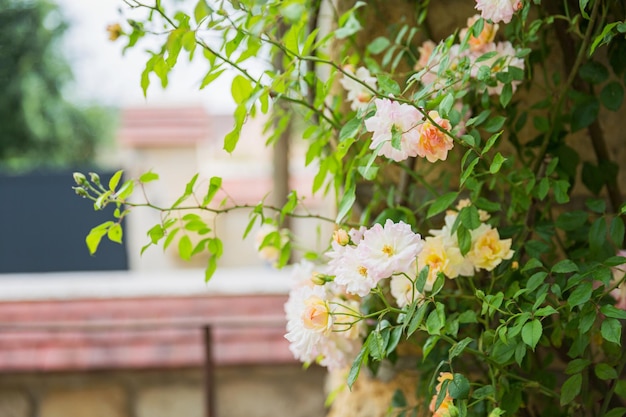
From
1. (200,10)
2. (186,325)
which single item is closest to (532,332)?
(200,10)

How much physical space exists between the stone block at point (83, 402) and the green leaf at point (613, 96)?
1.13 m

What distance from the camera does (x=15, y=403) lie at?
1.59 m

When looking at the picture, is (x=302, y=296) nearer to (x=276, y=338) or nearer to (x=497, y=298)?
(x=497, y=298)

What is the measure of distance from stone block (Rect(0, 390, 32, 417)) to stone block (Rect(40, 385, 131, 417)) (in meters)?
0.04

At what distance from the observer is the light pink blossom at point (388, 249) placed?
721 millimetres

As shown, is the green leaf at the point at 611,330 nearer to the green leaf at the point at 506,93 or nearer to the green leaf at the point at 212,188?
the green leaf at the point at 506,93

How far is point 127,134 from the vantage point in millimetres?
6254

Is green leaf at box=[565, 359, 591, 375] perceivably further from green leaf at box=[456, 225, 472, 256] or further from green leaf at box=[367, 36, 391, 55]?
green leaf at box=[367, 36, 391, 55]

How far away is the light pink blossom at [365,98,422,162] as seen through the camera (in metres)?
0.75

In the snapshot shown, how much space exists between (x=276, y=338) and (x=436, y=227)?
631mm

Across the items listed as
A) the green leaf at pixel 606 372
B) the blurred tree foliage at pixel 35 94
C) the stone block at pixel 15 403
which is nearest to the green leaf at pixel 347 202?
the green leaf at pixel 606 372

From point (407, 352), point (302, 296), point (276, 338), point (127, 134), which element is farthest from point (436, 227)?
point (127, 134)

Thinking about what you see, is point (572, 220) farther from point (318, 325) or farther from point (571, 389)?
point (318, 325)

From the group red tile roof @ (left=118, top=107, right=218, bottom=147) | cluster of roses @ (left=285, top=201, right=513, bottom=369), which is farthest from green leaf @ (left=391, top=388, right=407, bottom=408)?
red tile roof @ (left=118, top=107, right=218, bottom=147)
